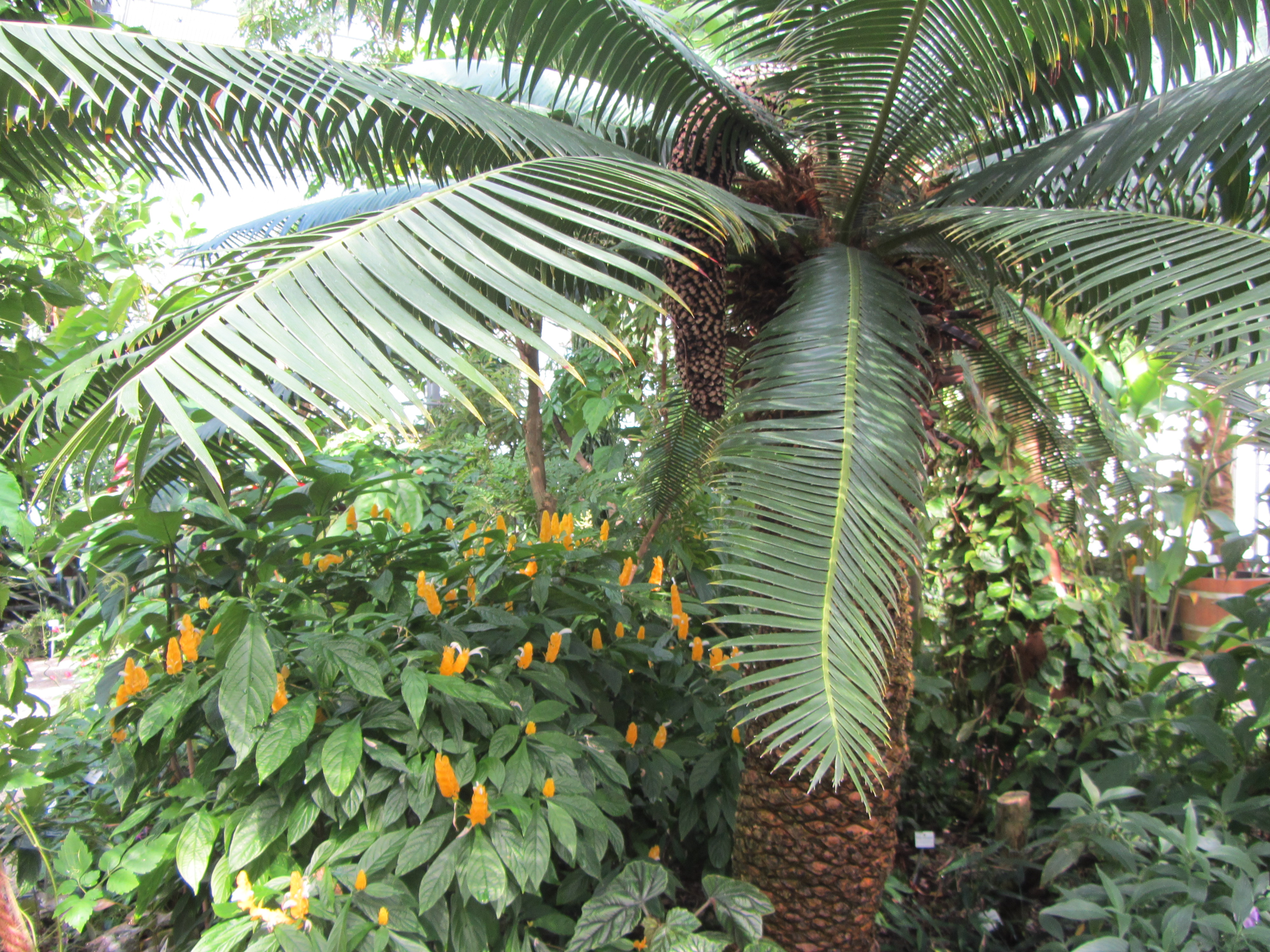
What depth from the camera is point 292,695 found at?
1675mm

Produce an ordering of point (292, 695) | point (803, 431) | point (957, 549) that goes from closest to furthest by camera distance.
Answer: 1. point (803, 431)
2. point (292, 695)
3. point (957, 549)

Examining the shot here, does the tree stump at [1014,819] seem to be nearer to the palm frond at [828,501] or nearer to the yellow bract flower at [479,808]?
the palm frond at [828,501]

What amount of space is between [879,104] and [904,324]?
49cm

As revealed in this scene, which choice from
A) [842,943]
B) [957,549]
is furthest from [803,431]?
[957,549]

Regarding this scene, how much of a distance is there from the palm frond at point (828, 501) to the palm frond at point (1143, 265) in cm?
22

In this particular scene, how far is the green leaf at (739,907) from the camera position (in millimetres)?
1577

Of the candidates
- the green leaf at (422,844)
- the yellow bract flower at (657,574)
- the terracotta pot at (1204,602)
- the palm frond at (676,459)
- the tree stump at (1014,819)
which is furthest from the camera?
the terracotta pot at (1204,602)

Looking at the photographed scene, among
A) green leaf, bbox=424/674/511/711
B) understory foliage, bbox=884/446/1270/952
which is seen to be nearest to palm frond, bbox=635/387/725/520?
green leaf, bbox=424/674/511/711

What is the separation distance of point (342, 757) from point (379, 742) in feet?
0.46

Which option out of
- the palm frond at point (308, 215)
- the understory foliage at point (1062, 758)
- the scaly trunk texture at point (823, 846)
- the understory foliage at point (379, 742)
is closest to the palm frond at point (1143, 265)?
the scaly trunk texture at point (823, 846)

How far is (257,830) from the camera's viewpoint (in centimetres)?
151

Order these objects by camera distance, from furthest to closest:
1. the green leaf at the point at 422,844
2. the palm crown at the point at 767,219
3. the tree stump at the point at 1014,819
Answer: the tree stump at the point at 1014,819 < the green leaf at the point at 422,844 < the palm crown at the point at 767,219

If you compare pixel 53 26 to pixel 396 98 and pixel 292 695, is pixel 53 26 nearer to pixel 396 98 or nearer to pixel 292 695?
pixel 396 98

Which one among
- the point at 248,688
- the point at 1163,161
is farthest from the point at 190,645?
the point at 1163,161
